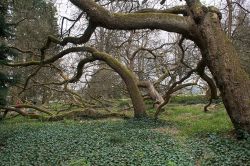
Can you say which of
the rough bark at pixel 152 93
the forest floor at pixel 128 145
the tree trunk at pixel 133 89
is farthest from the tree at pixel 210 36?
the rough bark at pixel 152 93

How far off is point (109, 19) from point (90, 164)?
12.1 ft

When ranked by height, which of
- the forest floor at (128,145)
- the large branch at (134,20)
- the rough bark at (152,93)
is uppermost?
the large branch at (134,20)

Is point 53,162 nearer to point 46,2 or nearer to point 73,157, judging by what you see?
point 73,157

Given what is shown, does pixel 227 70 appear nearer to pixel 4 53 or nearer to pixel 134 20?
pixel 134 20

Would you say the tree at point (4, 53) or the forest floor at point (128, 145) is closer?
the forest floor at point (128, 145)

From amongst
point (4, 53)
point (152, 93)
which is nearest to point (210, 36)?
point (4, 53)

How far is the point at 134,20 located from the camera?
9531 millimetres

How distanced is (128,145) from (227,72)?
10.0 ft

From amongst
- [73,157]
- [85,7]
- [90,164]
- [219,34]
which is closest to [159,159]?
[90,164]

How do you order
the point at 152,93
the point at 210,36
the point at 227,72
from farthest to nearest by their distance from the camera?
the point at 152,93 < the point at 210,36 < the point at 227,72

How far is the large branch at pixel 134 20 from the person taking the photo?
9.38m

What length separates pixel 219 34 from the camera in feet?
30.8

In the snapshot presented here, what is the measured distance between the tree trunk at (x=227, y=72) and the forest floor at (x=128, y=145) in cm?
65

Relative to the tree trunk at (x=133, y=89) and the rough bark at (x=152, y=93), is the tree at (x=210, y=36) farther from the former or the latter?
the rough bark at (x=152, y=93)
